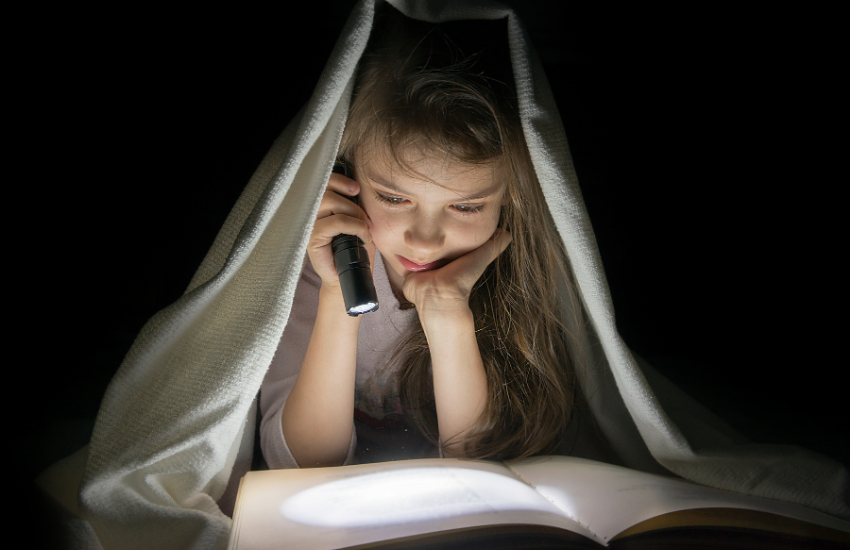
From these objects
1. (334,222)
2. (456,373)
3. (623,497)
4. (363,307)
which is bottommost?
(623,497)

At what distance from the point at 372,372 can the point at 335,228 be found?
0.90ft

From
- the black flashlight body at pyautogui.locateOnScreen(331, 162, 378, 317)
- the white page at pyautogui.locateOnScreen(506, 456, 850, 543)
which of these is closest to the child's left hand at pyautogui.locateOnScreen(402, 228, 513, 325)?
the black flashlight body at pyautogui.locateOnScreen(331, 162, 378, 317)

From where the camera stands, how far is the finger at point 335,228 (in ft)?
2.02

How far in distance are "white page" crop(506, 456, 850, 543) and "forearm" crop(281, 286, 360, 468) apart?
236 millimetres

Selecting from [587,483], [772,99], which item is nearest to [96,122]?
[587,483]

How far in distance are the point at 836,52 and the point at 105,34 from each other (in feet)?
3.32

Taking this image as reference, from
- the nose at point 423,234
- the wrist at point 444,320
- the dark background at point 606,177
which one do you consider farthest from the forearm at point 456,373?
the dark background at point 606,177

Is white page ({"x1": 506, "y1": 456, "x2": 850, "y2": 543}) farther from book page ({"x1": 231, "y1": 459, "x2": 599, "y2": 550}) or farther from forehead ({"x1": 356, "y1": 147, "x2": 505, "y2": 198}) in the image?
forehead ({"x1": 356, "y1": 147, "x2": 505, "y2": 198})

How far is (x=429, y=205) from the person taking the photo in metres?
0.61

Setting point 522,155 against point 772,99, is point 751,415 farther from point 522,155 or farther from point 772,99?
point 522,155

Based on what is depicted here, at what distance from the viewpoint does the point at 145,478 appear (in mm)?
471

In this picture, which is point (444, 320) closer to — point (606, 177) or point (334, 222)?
point (334, 222)

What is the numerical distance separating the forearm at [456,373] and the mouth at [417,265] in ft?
0.24

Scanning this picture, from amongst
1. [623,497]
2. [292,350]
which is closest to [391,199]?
[292,350]
